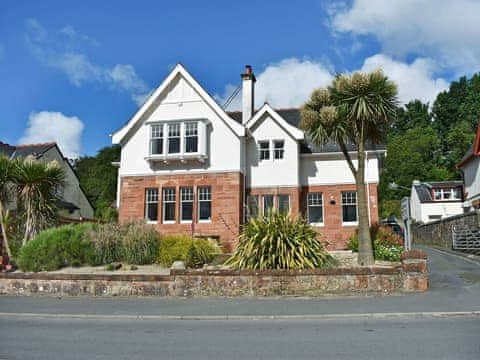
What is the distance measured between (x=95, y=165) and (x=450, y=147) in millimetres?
51674

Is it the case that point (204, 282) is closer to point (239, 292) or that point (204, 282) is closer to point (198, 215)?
Answer: point (239, 292)

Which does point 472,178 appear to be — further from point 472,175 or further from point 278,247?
point 278,247

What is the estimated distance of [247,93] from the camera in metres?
25.6

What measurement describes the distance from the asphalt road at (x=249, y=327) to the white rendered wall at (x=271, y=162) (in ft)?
34.7

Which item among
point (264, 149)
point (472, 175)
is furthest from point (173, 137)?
point (472, 175)

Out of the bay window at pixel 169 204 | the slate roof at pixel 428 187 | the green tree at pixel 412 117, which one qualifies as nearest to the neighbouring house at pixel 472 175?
the slate roof at pixel 428 187

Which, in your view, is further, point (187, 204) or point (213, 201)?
point (187, 204)

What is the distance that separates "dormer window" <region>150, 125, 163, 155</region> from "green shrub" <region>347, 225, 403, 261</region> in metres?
10.5

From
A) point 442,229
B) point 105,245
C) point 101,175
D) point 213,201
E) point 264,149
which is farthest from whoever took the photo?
point 101,175

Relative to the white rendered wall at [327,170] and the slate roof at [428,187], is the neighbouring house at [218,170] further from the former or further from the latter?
the slate roof at [428,187]

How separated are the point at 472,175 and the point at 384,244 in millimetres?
19452

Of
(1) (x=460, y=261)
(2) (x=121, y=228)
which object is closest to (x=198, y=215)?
(2) (x=121, y=228)

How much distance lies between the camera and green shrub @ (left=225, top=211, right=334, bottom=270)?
1379cm

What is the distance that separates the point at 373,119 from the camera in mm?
16031
